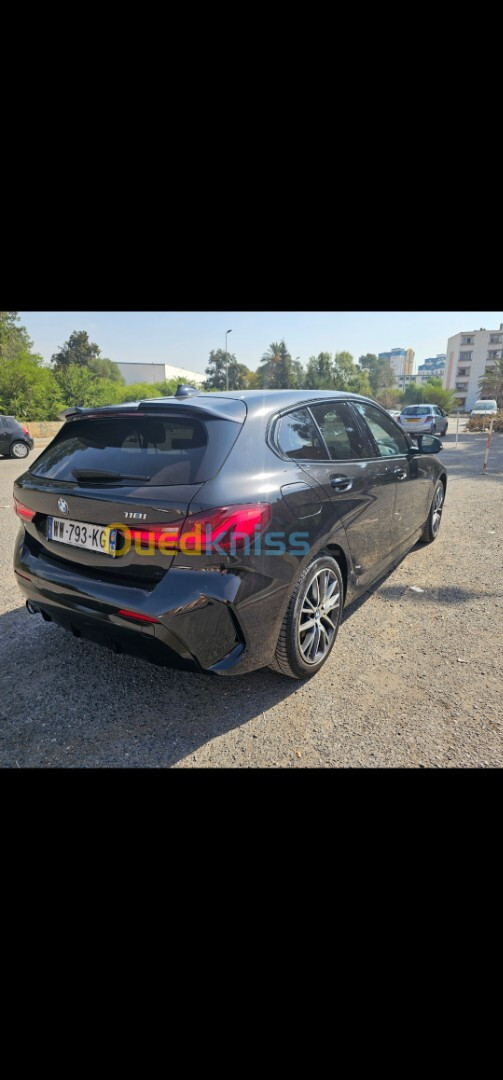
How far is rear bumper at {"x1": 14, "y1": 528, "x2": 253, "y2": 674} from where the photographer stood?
2.13 metres

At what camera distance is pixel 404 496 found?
405cm

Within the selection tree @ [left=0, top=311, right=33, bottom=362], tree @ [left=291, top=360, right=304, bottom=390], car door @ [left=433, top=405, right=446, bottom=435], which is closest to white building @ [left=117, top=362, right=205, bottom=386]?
tree @ [left=291, top=360, right=304, bottom=390]

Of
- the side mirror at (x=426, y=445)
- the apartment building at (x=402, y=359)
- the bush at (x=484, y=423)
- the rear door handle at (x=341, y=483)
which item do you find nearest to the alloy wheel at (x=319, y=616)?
the rear door handle at (x=341, y=483)

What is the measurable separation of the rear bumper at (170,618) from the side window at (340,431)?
4.43 ft

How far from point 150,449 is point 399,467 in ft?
7.48

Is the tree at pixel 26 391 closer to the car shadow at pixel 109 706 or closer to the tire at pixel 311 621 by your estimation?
the car shadow at pixel 109 706

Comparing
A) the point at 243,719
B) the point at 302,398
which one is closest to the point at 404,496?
the point at 302,398

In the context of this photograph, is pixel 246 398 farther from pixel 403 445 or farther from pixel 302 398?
pixel 403 445

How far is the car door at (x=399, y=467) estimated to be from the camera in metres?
3.78

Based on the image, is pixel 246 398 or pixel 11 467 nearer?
pixel 246 398

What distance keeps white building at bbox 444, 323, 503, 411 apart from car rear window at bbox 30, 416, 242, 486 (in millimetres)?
76076
